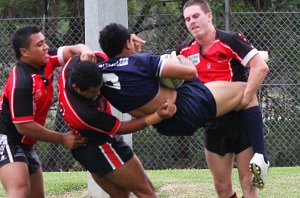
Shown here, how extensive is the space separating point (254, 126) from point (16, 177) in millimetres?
1945

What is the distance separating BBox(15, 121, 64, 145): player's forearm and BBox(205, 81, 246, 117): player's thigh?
122 centimetres

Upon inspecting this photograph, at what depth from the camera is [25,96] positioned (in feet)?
21.9

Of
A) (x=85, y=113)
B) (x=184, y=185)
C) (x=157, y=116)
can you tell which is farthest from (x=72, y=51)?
(x=184, y=185)

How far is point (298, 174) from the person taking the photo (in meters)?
10.6

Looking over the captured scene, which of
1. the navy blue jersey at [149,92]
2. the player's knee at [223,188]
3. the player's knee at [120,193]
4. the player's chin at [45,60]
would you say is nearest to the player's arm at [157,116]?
the navy blue jersey at [149,92]

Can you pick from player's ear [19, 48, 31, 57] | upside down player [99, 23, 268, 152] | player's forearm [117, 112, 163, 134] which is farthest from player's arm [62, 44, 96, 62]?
player's forearm [117, 112, 163, 134]

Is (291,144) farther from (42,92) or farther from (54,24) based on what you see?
(42,92)

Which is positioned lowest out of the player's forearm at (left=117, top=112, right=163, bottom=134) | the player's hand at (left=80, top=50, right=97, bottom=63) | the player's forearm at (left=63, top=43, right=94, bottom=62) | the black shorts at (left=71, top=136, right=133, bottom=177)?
the black shorts at (left=71, top=136, right=133, bottom=177)

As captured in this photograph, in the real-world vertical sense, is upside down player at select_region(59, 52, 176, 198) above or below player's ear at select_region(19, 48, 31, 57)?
below

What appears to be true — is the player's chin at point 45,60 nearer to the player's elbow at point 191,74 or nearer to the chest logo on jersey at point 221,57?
the player's elbow at point 191,74

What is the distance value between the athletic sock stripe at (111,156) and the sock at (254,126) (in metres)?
1.15

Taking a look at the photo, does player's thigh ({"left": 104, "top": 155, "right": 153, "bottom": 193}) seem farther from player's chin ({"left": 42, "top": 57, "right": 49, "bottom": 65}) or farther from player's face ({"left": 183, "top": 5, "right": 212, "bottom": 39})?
player's face ({"left": 183, "top": 5, "right": 212, "bottom": 39})

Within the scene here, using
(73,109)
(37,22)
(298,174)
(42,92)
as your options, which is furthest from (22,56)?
(37,22)

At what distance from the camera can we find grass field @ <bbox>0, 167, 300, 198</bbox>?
9.25 m
